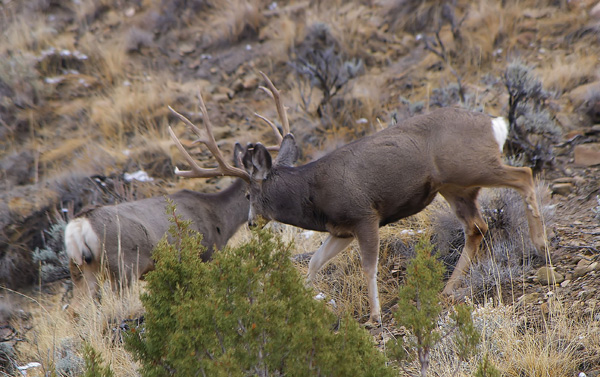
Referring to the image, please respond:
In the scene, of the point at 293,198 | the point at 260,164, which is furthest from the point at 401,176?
the point at 260,164

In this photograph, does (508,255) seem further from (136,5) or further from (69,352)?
(136,5)

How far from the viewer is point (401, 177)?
568 cm

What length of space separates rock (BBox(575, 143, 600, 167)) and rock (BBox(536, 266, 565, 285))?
10.4 ft

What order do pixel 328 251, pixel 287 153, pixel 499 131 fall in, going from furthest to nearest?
pixel 287 153 → pixel 328 251 → pixel 499 131

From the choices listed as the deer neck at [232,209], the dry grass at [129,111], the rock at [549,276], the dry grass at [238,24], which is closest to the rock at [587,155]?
the rock at [549,276]

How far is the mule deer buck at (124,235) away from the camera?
268 inches

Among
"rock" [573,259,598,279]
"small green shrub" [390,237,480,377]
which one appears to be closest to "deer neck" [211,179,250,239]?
"rock" [573,259,598,279]

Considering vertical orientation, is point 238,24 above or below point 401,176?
above

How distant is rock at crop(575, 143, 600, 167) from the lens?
8.17m

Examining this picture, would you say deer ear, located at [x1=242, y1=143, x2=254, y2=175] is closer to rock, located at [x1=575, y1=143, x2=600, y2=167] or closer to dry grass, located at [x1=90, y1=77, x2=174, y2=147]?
rock, located at [x1=575, y1=143, x2=600, y2=167]

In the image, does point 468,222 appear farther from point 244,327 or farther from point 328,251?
point 244,327

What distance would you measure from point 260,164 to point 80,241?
82.3 inches

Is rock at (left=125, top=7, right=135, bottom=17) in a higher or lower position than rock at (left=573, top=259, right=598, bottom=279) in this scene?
higher

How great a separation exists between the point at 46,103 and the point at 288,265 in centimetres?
1149
